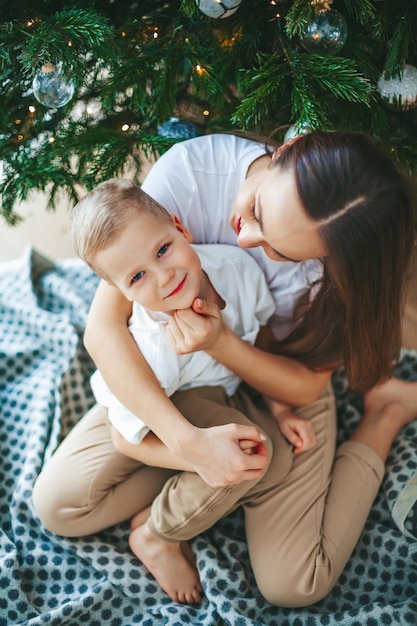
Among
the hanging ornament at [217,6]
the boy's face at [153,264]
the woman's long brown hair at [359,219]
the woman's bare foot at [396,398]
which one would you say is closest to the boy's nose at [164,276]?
the boy's face at [153,264]

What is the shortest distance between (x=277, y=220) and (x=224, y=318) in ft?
0.94

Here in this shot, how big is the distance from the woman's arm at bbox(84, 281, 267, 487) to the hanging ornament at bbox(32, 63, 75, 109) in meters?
0.33

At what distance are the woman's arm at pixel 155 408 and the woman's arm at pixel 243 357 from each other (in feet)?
0.34

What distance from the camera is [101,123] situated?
4.14 feet

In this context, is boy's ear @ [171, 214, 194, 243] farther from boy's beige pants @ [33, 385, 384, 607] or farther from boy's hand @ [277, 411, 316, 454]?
boy's hand @ [277, 411, 316, 454]

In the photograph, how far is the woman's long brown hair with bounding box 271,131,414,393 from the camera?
0.93 metres

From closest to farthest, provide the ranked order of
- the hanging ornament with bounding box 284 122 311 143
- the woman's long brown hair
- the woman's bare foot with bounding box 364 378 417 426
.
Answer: the woman's long brown hair < the hanging ornament with bounding box 284 122 311 143 < the woman's bare foot with bounding box 364 378 417 426

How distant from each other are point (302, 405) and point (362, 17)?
0.69 metres

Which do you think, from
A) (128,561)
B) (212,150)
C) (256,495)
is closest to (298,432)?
(256,495)

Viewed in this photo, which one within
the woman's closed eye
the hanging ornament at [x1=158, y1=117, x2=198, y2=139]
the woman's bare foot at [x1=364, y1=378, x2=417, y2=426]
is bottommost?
the woman's bare foot at [x1=364, y1=378, x2=417, y2=426]

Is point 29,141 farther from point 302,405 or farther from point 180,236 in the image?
point 302,405

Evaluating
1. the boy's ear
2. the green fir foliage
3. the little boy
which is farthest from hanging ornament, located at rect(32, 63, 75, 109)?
the boy's ear

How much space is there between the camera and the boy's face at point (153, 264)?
102cm

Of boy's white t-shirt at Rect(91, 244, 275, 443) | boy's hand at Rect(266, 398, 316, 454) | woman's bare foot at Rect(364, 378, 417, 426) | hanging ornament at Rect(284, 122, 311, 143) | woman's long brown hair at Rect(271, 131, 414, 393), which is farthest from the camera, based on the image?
woman's bare foot at Rect(364, 378, 417, 426)
